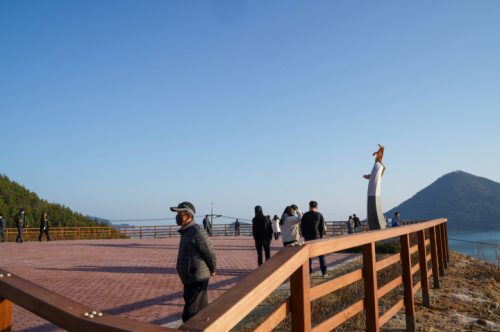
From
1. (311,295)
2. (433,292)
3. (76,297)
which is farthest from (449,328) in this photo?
(76,297)

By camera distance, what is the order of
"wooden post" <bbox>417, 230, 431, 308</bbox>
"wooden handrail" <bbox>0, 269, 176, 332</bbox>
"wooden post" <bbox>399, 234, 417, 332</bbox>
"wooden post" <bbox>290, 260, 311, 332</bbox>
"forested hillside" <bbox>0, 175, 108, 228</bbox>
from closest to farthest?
"wooden handrail" <bbox>0, 269, 176, 332</bbox>
"wooden post" <bbox>290, 260, 311, 332</bbox>
"wooden post" <bbox>399, 234, 417, 332</bbox>
"wooden post" <bbox>417, 230, 431, 308</bbox>
"forested hillside" <bbox>0, 175, 108, 228</bbox>

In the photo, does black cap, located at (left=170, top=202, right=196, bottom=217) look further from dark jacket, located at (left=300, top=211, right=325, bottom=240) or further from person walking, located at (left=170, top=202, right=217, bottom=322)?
dark jacket, located at (left=300, top=211, right=325, bottom=240)

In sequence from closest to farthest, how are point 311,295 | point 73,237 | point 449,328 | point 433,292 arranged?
point 311,295 → point 449,328 → point 433,292 → point 73,237

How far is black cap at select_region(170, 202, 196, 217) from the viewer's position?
14.3 ft

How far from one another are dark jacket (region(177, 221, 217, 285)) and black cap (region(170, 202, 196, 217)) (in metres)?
0.22

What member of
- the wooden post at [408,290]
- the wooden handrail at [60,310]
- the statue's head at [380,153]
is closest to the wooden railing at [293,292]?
the wooden handrail at [60,310]

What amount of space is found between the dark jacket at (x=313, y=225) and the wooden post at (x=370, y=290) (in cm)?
468

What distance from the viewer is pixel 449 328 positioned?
15.6 feet

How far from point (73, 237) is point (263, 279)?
3130 centimetres

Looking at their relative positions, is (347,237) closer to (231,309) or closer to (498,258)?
(231,309)

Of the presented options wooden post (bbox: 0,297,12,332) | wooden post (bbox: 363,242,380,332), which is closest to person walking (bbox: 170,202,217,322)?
wooden post (bbox: 363,242,380,332)

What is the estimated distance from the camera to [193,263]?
4152mm

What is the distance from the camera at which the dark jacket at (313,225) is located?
803 centimetres

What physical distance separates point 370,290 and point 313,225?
474cm
